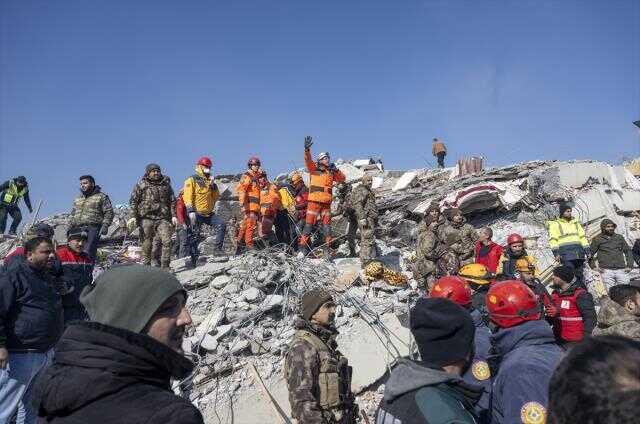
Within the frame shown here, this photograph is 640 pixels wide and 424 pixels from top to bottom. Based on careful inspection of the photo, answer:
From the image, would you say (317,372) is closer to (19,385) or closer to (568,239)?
(19,385)

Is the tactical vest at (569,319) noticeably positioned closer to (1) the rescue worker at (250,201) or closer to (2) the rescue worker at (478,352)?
(2) the rescue worker at (478,352)

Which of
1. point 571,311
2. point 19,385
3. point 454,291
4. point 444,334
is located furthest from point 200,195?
point 444,334

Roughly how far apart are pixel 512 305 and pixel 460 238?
213 inches

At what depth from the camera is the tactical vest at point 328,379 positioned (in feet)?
10.4

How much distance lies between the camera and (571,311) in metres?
4.96

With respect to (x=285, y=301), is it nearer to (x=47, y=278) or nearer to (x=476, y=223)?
(x=47, y=278)

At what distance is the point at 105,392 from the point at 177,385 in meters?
4.45

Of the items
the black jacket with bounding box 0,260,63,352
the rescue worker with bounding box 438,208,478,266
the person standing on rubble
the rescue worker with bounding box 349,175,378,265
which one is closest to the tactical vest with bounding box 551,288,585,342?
the rescue worker with bounding box 438,208,478,266

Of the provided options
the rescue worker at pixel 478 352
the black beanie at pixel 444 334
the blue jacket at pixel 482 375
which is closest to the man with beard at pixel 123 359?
the black beanie at pixel 444 334

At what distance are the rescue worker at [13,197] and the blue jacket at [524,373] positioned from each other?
1236 centimetres

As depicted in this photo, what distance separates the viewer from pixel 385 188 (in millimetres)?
14883

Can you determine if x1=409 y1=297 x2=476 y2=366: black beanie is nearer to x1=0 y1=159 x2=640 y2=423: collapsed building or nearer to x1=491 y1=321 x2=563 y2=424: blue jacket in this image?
x1=491 y1=321 x2=563 y2=424: blue jacket

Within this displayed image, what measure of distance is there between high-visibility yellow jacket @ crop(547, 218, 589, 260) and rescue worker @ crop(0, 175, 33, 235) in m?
12.2

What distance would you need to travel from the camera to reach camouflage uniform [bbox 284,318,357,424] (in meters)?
3.01
